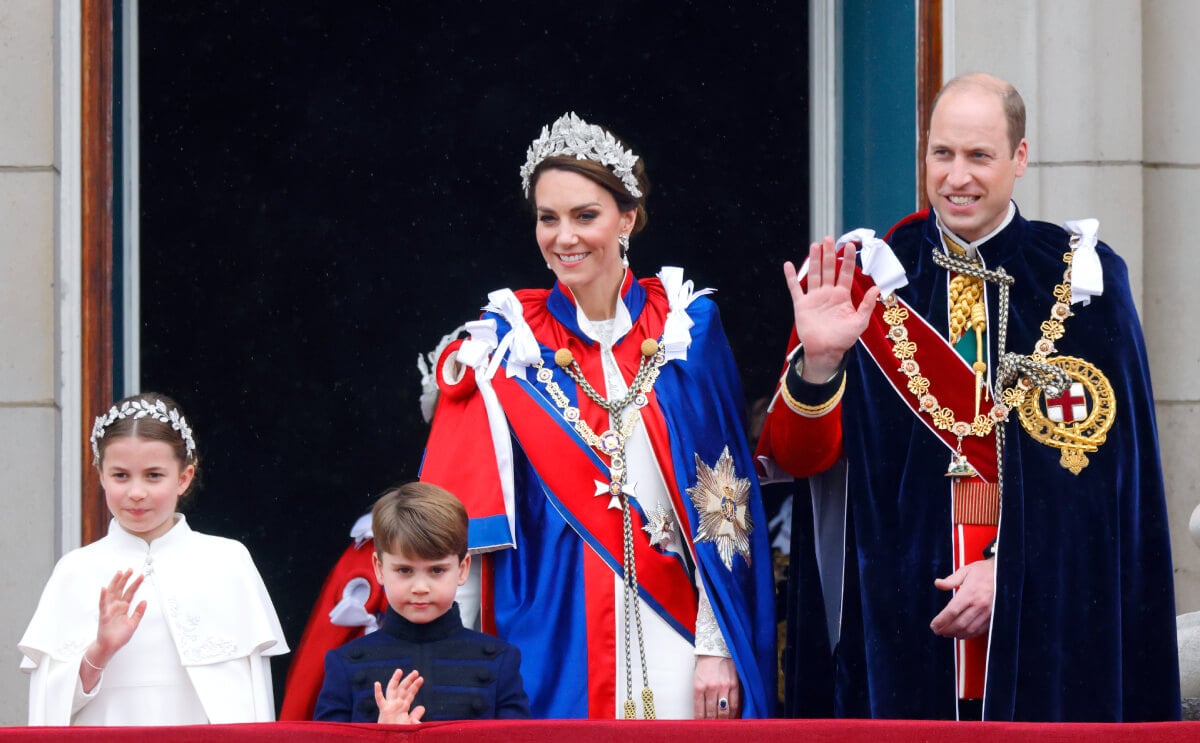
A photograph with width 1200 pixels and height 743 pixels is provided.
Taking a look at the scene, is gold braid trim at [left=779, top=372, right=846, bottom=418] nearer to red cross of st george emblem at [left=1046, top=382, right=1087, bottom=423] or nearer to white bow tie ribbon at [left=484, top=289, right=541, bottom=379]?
red cross of st george emblem at [left=1046, top=382, right=1087, bottom=423]

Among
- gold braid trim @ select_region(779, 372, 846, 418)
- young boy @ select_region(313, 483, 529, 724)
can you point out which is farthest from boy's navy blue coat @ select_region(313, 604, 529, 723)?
gold braid trim @ select_region(779, 372, 846, 418)

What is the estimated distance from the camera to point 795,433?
421 centimetres

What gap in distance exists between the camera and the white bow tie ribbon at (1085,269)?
13.9 feet

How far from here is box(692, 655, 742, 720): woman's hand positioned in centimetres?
420

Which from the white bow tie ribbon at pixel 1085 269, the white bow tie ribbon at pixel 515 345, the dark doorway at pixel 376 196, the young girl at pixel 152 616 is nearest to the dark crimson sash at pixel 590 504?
the white bow tie ribbon at pixel 515 345

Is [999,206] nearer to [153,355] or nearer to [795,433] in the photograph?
[795,433]

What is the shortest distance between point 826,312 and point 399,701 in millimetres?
1179

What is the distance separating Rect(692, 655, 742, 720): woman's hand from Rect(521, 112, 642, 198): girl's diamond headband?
1.03m

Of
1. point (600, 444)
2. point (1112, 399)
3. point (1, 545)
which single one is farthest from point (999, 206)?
point (1, 545)

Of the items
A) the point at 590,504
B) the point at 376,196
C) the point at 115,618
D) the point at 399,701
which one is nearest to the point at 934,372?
the point at 590,504

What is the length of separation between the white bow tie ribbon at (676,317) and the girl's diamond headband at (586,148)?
225 millimetres

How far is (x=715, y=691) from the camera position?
4195 millimetres

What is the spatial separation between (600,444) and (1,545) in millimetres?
1766

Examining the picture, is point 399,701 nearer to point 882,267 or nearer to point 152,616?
point 152,616
